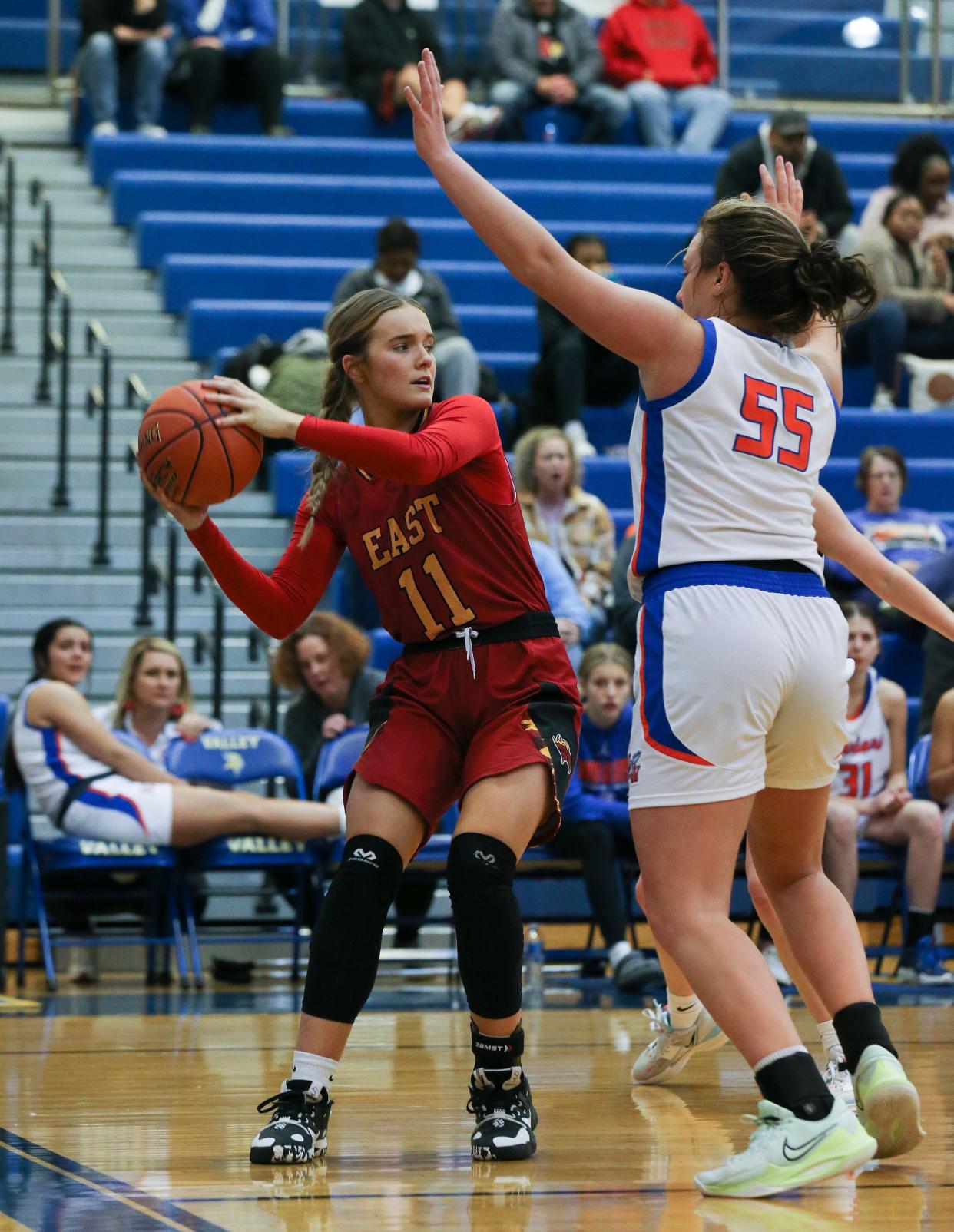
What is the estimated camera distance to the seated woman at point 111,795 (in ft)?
23.6

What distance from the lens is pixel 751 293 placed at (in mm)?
3424

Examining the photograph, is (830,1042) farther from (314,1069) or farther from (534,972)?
(534,972)

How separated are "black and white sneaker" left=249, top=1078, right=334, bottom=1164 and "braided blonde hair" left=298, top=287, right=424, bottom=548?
41.4 inches

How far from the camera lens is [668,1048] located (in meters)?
4.64

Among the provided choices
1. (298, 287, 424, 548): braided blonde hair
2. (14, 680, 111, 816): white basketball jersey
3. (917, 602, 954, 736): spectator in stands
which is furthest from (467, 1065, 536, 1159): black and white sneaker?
(917, 602, 954, 736): spectator in stands

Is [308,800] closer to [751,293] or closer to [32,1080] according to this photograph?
[32,1080]

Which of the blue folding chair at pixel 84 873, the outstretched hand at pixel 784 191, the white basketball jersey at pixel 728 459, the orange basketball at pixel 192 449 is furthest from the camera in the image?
the blue folding chair at pixel 84 873

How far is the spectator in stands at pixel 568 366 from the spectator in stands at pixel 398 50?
2.78 metres

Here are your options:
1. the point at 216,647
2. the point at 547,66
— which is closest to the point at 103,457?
the point at 216,647

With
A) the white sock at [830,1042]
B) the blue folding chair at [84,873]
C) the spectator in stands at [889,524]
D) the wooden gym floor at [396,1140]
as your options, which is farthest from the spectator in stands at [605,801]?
the white sock at [830,1042]

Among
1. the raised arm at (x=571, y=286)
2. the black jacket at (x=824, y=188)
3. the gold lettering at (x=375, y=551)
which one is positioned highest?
the black jacket at (x=824, y=188)

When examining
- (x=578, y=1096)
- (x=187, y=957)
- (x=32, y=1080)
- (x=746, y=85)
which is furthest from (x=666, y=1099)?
(x=746, y=85)

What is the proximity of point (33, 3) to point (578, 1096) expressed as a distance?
1140 cm

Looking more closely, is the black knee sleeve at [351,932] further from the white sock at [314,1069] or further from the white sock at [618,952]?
the white sock at [618,952]
